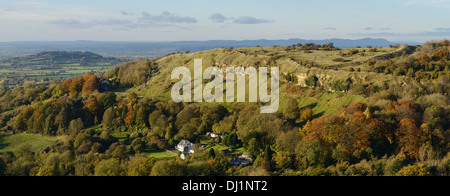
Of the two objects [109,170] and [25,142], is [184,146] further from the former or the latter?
[25,142]

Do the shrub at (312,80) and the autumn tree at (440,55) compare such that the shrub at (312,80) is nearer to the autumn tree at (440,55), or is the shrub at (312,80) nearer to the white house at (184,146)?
the autumn tree at (440,55)

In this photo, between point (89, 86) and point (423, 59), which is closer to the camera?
point (423, 59)

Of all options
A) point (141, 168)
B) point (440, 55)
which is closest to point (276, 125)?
point (141, 168)

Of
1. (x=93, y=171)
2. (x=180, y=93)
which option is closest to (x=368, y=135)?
(x=93, y=171)

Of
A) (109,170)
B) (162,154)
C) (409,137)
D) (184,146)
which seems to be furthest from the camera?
(184,146)

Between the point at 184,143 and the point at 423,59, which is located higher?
the point at 423,59

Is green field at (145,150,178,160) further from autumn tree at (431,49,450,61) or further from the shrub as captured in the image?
autumn tree at (431,49,450,61)
